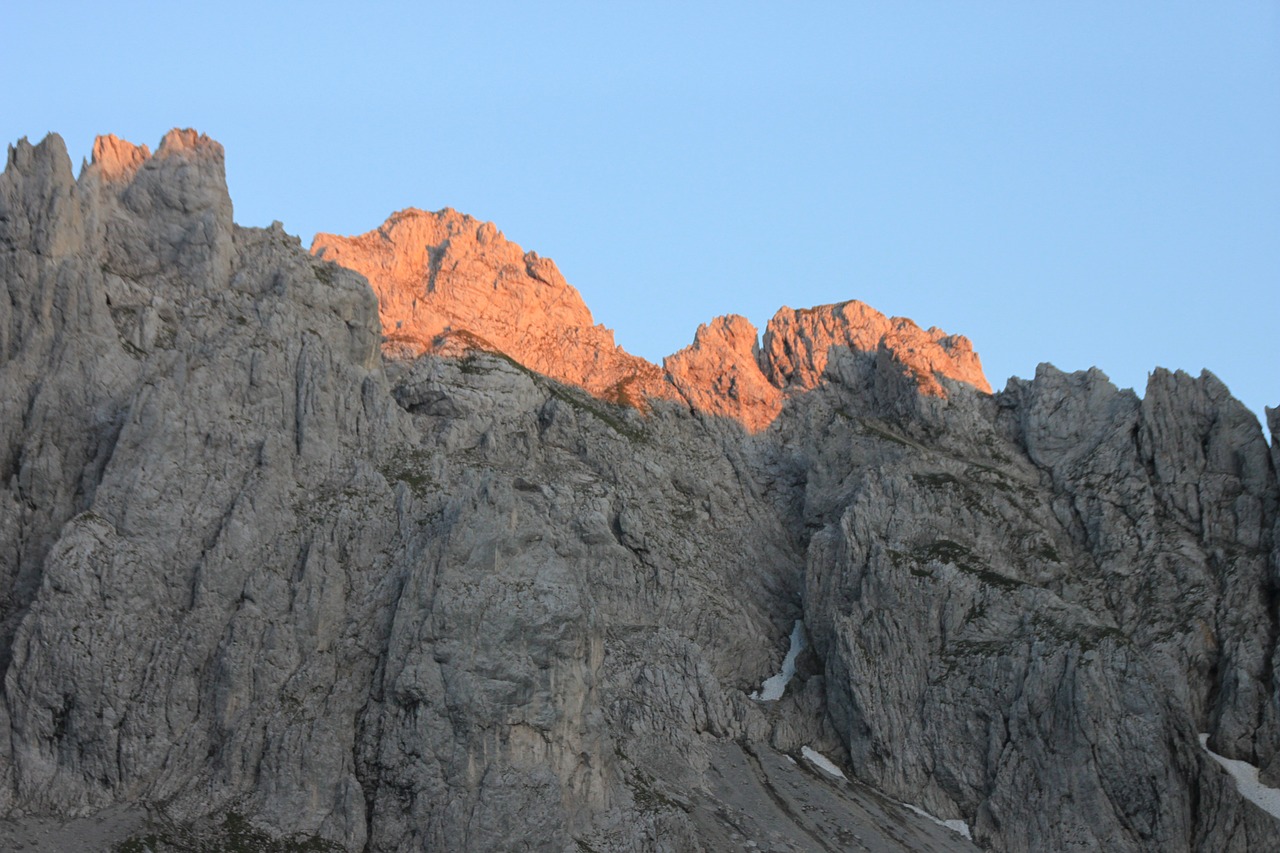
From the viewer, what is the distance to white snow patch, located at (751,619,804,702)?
136 m

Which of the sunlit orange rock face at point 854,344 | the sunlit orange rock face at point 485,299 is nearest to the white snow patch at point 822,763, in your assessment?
the sunlit orange rock face at point 485,299

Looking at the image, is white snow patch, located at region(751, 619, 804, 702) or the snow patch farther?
white snow patch, located at region(751, 619, 804, 702)

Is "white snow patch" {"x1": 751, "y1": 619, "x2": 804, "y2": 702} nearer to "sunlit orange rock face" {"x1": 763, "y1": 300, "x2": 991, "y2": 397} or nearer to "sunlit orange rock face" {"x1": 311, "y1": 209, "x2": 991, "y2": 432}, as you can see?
"sunlit orange rock face" {"x1": 311, "y1": 209, "x2": 991, "y2": 432}

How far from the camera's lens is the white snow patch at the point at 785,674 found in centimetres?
13625

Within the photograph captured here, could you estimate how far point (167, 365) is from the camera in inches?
4658

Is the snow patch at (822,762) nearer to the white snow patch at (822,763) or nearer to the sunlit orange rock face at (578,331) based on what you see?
the white snow patch at (822,763)

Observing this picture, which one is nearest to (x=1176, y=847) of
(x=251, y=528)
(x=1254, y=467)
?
(x=1254, y=467)

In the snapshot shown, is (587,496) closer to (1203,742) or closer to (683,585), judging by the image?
(683,585)

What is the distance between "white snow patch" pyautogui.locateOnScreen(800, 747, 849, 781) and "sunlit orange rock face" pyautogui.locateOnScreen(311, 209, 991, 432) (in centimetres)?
3938

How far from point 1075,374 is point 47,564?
316 ft

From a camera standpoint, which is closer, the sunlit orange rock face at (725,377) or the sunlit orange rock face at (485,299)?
the sunlit orange rock face at (485,299)

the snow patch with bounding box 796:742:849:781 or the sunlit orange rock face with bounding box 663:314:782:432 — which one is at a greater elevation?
the sunlit orange rock face with bounding box 663:314:782:432

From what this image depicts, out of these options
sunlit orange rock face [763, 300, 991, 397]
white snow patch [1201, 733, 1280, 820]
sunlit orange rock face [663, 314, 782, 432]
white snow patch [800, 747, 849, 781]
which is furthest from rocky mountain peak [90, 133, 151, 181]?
white snow patch [1201, 733, 1280, 820]

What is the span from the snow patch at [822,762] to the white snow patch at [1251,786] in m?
28.7
